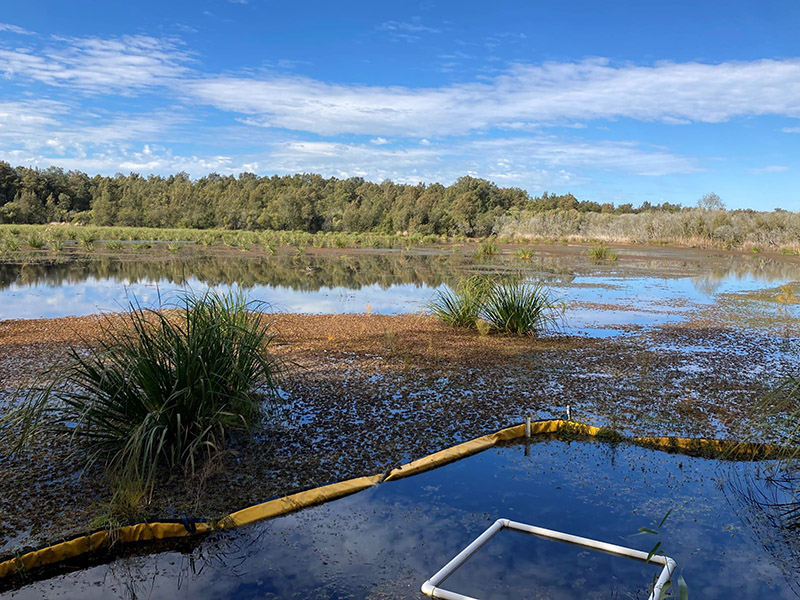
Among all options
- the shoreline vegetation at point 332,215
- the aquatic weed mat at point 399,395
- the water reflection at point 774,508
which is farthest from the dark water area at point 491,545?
the shoreline vegetation at point 332,215

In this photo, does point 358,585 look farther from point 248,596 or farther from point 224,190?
point 224,190

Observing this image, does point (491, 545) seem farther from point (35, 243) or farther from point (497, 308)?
point (35, 243)

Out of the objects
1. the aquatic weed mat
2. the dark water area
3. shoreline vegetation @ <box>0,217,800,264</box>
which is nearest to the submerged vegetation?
the aquatic weed mat

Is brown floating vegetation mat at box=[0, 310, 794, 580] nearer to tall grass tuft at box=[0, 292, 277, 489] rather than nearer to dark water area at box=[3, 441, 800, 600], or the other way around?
tall grass tuft at box=[0, 292, 277, 489]

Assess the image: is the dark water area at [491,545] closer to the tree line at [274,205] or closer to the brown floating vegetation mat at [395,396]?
the brown floating vegetation mat at [395,396]

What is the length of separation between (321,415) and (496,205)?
214ft

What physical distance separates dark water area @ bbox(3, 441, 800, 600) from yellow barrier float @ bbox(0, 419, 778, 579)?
8 cm

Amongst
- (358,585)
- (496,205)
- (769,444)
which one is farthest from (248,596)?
(496,205)

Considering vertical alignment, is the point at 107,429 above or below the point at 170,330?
below

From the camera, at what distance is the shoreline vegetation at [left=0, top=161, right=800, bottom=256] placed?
41.1 metres

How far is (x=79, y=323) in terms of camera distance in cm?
1038

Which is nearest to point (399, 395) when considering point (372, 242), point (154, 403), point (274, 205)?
point (154, 403)

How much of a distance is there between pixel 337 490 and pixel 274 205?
67.3 metres

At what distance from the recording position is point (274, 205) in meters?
69.3
